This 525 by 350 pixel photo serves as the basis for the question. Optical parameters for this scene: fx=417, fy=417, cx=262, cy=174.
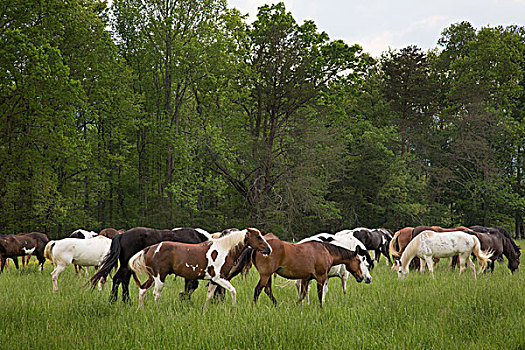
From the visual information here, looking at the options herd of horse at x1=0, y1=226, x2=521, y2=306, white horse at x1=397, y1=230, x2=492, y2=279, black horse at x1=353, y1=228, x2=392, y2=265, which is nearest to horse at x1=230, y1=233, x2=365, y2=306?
herd of horse at x1=0, y1=226, x2=521, y2=306

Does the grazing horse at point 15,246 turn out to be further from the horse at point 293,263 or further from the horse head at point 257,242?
the horse head at point 257,242

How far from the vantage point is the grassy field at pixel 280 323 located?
19.6 feet

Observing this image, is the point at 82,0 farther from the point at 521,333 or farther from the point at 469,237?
the point at 521,333

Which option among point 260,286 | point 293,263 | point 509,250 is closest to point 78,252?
point 260,286

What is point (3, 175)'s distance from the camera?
22969 millimetres

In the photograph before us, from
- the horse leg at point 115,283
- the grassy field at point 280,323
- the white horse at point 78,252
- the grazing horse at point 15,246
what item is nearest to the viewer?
A: the grassy field at point 280,323

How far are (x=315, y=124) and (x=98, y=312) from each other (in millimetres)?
22941

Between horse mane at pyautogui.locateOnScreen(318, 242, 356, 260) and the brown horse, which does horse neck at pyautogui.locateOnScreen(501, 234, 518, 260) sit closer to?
Answer: horse mane at pyautogui.locateOnScreen(318, 242, 356, 260)

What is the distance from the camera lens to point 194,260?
8328 millimetres

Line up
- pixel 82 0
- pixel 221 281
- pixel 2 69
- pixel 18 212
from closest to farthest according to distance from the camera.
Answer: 1. pixel 221 281
2. pixel 2 69
3. pixel 18 212
4. pixel 82 0

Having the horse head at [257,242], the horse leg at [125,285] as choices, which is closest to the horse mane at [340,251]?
the horse head at [257,242]

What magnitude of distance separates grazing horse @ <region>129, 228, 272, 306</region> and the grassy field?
603mm

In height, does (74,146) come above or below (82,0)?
below

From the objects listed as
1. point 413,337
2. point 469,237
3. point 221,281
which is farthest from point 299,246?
point 469,237
